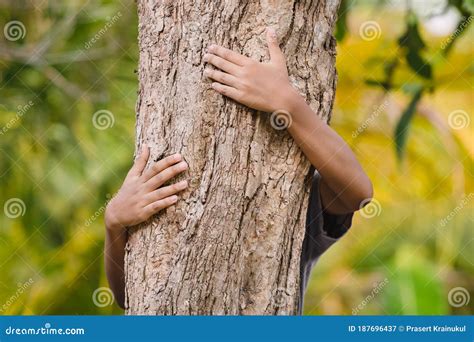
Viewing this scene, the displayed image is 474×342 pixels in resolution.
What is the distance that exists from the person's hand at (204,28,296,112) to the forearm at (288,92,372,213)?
0.04m

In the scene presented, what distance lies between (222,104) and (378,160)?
8.18ft

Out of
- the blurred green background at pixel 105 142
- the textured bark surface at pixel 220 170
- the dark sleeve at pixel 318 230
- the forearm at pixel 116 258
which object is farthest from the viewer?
the blurred green background at pixel 105 142

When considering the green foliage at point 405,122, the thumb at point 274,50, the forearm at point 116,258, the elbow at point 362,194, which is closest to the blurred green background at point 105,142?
the green foliage at point 405,122

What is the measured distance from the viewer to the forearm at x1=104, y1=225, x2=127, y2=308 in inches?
53.8

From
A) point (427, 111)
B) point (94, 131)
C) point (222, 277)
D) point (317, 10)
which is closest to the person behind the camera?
point (222, 277)

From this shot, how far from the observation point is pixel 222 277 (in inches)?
46.9

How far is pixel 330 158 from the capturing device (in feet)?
4.33

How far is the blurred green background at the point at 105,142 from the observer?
101 inches

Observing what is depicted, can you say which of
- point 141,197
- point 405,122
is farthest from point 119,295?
point 405,122

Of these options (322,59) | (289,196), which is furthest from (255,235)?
(322,59)

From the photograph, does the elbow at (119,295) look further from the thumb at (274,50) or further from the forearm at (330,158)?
the thumb at (274,50)

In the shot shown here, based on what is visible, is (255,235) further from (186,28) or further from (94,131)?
(94,131)

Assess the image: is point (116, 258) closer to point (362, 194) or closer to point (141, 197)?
point (141, 197)

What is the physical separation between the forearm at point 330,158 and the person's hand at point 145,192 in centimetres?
23
